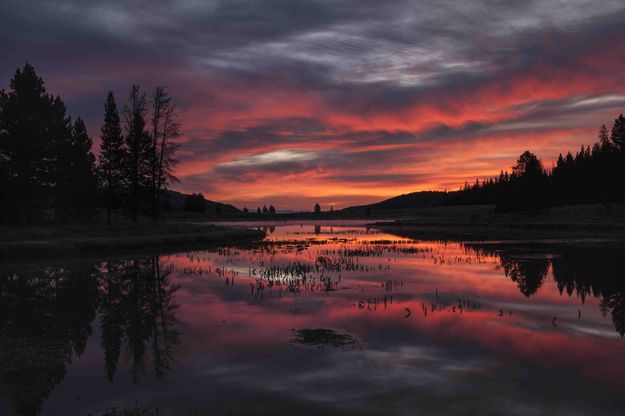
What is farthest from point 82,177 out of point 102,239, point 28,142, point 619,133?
point 619,133

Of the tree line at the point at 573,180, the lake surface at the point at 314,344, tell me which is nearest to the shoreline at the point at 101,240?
the lake surface at the point at 314,344

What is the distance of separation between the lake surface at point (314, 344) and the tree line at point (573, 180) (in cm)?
7500

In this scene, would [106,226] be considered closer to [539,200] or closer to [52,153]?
[52,153]

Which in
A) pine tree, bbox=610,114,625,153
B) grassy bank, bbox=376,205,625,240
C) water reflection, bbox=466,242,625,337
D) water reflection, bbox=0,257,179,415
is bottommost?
water reflection, bbox=0,257,179,415

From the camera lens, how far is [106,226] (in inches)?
1770

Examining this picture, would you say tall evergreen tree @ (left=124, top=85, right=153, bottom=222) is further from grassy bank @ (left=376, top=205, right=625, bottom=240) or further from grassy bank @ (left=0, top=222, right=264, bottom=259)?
grassy bank @ (left=376, top=205, right=625, bottom=240)

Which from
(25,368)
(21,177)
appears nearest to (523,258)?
(25,368)

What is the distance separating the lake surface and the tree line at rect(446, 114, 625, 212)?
75.0m

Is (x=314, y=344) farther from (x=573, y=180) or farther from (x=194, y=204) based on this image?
(x=194, y=204)

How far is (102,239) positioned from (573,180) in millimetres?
102978

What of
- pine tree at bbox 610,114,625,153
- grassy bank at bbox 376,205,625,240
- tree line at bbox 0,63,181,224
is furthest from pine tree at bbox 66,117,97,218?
pine tree at bbox 610,114,625,153

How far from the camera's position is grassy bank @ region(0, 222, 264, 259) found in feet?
108

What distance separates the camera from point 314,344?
444 inches

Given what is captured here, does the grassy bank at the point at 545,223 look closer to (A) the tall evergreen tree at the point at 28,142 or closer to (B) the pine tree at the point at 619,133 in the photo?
(B) the pine tree at the point at 619,133
